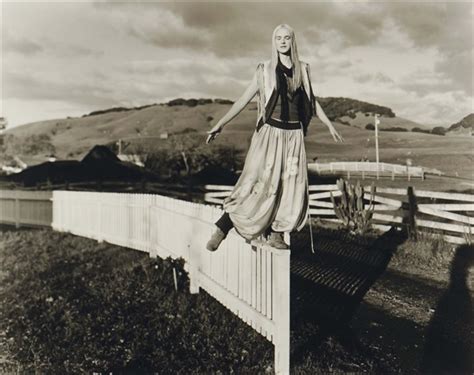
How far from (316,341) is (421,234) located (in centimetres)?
539

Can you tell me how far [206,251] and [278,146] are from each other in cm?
211

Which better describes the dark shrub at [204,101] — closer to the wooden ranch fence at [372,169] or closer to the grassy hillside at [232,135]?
the grassy hillside at [232,135]

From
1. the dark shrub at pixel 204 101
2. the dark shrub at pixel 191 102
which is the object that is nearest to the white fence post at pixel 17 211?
the dark shrub at pixel 191 102

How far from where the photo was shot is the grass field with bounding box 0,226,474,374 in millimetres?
3564

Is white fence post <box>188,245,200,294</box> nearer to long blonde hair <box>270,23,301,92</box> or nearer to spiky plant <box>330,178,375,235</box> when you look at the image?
long blonde hair <box>270,23,301,92</box>

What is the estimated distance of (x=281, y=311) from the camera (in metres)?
3.23

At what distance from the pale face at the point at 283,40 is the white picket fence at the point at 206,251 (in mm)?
1512

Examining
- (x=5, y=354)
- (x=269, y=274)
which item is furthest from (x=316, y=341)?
(x=5, y=354)

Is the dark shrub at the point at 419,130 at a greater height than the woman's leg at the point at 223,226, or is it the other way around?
the dark shrub at the point at 419,130

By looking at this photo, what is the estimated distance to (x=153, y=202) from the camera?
7676mm

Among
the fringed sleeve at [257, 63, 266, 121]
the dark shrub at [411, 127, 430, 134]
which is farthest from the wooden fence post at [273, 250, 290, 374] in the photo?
the dark shrub at [411, 127, 430, 134]

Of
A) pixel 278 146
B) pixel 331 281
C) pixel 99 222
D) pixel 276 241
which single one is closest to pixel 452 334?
pixel 331 281

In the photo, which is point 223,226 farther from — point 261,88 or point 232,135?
point 232,135

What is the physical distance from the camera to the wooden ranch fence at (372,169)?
3031 centimetres
